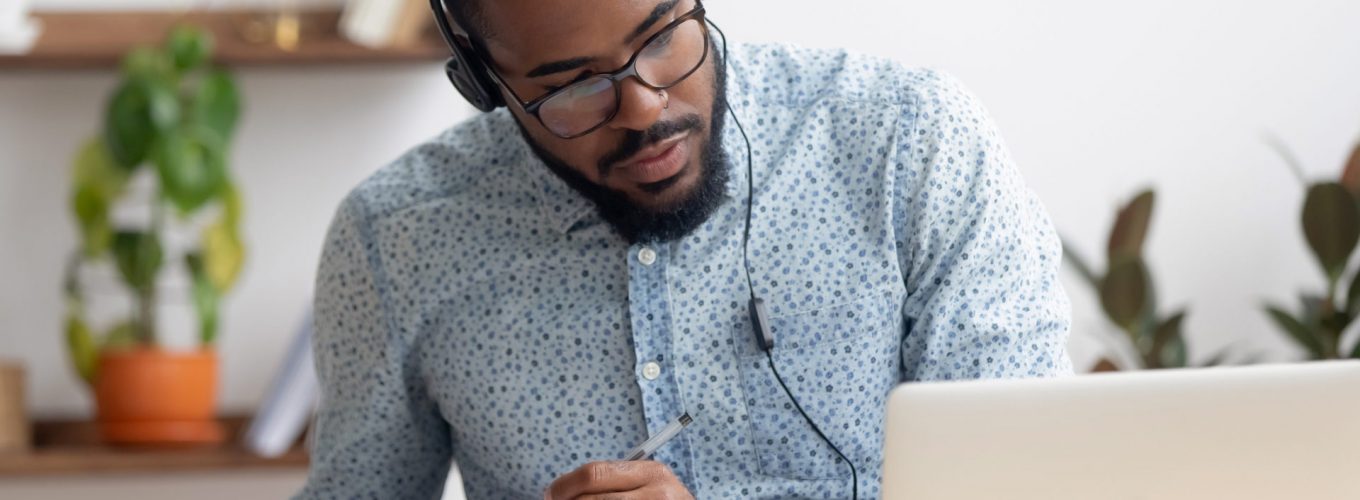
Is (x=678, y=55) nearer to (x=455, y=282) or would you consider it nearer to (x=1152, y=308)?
(x=455, y=282)

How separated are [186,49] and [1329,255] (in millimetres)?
1658

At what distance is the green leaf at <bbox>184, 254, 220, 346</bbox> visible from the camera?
2.41 m

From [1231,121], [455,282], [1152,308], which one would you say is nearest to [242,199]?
[455,282]

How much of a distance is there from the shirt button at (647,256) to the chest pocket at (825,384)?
0.40ft

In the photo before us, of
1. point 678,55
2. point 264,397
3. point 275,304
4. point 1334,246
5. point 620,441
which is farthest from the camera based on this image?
point 275,304

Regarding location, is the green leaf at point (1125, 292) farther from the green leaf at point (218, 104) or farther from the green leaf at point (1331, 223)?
the green leaf at point (218, 104)

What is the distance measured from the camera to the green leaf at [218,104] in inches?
93.9

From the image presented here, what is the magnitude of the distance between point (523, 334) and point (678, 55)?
32 centimetres

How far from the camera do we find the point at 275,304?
260 centimetres

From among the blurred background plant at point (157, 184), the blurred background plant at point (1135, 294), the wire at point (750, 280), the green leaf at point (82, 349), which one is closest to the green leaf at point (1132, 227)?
the blurred background plant at point (1135, 294)

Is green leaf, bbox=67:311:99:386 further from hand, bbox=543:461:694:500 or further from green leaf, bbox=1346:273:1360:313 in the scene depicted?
green leaf, bbox=1346:273:1360:313

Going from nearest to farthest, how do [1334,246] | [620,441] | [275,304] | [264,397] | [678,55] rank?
1. [678,55]
2. [620,441]
3. [1334,246]
4. [264,397]
5. [275,304]

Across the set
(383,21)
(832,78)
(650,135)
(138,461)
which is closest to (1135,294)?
(832,78)

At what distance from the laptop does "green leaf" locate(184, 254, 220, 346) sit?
1.76 m
